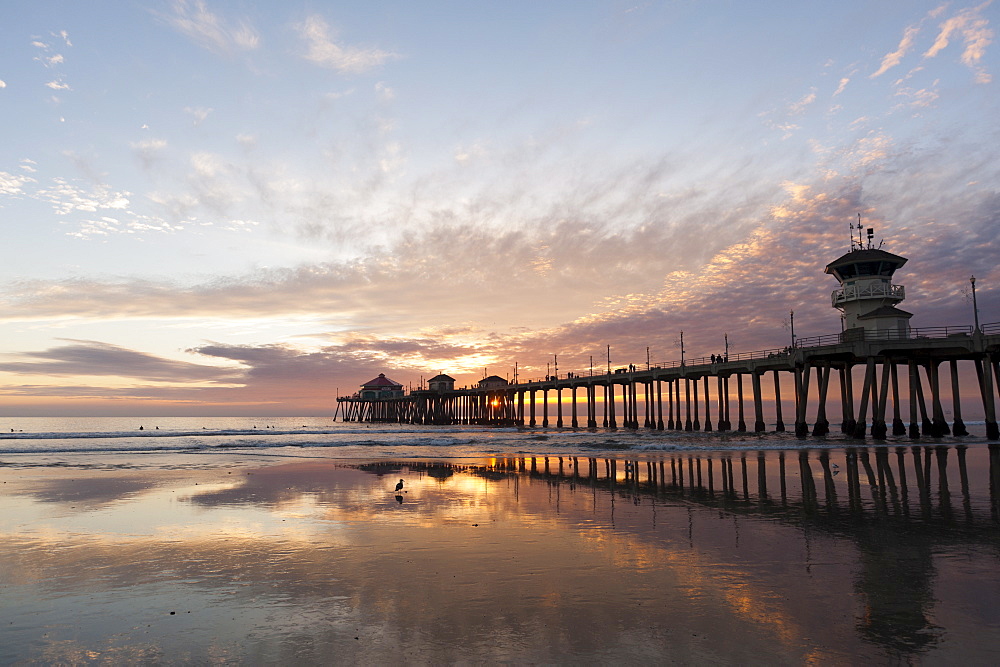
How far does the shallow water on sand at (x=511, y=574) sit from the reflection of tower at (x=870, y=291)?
30363 millimetres

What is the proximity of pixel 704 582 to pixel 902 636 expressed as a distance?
93.3 inches

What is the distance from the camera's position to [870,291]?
45.2 metres

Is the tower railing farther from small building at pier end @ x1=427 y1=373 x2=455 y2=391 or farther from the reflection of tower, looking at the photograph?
small building at pier end @ x1=427 y1=373 x2=455 y2=391

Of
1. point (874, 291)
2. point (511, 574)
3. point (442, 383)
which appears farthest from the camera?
point (442, 383)

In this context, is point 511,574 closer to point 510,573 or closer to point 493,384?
point 510,573

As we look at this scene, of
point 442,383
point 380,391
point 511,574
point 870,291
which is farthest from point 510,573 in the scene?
point 380,391

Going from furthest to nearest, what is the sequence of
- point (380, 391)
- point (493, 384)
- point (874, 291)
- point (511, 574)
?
point (380, 391), point (493, 384), point (874, 291), point (511, 574)

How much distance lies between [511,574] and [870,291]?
47.6 metres

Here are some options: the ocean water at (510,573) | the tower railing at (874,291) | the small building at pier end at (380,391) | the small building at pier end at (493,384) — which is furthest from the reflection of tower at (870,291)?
the small building at pier end at (380,391)

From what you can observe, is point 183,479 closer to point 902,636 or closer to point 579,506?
point 579,506

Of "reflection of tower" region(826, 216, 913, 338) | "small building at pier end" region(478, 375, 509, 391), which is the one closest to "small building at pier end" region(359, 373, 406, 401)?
Result: "small building at pier end" region(478, 375, 509, 391)

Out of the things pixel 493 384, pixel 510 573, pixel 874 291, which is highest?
pixel 874 291

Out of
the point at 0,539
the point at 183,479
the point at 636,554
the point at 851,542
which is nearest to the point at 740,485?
the point at 851,542

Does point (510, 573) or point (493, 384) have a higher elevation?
point (493, 384)
